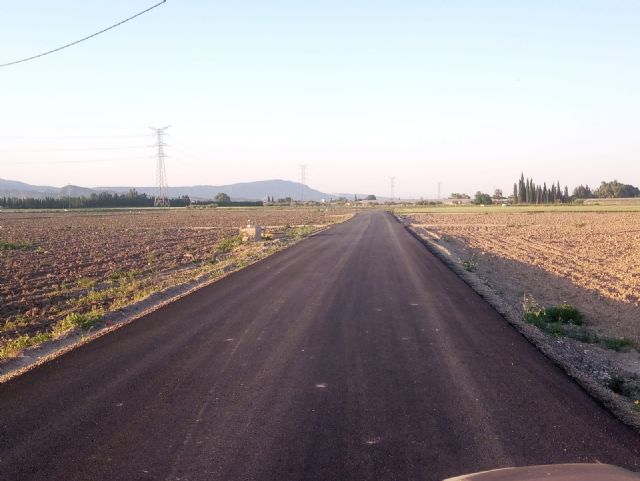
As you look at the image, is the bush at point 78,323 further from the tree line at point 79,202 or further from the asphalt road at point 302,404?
the tree line at point 79,202

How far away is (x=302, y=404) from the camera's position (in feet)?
22.2

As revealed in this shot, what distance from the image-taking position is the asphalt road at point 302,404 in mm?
5297

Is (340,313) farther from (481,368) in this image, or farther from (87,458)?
(87,458)

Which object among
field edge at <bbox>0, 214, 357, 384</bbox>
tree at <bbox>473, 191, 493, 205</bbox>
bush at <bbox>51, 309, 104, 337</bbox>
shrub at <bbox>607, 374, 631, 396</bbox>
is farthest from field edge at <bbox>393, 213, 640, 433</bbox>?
tree at <bbox>473, 191, 493, 205</bbox>

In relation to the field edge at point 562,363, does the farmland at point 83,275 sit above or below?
below

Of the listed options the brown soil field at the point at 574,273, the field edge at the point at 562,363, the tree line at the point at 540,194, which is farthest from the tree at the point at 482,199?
the field edge at the point at 562,363

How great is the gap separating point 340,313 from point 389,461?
23.0 ft

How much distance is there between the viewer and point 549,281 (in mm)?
20125

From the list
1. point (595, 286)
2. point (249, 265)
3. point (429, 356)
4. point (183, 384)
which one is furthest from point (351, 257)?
point (183, 384)

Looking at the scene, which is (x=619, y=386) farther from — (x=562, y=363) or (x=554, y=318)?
(x=554, y=318)

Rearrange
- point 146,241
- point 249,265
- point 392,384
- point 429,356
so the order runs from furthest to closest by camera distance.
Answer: point 146,241
point 249,265
point 429,356
point 392,384

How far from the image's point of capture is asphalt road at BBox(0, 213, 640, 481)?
209 inches

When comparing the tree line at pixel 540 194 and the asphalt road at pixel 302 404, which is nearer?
the asphalt road at pixel 302 404

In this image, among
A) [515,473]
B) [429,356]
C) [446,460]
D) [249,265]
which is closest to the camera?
[515,473]
